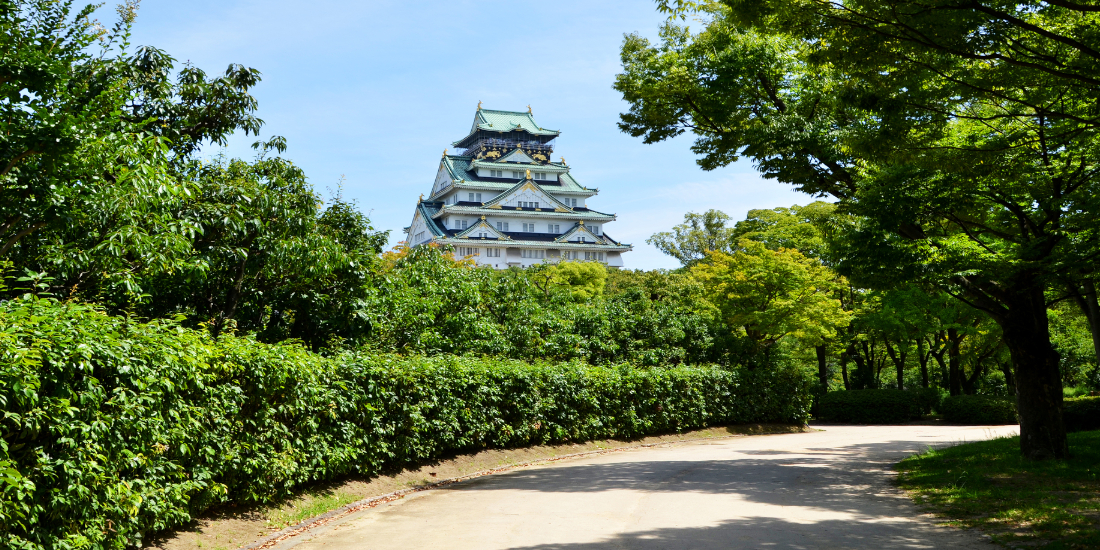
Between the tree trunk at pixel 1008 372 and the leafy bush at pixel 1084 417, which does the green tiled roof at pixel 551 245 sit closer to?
the tree trunk at pixel 1008 372

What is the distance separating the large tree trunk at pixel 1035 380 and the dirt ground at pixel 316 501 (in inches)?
342

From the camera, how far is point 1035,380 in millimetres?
12414

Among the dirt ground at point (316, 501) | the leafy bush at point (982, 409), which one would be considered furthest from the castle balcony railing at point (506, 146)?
the dirt ground at point (316, 501)

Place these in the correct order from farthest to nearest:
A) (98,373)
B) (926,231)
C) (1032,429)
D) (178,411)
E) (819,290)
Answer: (819,290) < (926,231) < (1032,429) < (178,411) < (98,373)

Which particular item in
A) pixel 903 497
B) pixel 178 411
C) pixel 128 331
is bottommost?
pixel 903 497

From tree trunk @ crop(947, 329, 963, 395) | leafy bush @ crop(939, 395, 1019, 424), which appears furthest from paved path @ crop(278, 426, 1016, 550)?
tree trunk @ crop(947, 329, 963, 395)

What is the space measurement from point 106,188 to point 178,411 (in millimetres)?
2856

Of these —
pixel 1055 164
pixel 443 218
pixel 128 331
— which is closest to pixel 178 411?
pixel 128 331

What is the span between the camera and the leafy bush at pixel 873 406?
30188 mm

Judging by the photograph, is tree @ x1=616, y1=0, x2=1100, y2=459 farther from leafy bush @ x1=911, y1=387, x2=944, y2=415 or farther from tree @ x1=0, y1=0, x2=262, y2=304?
leafy bush @ x1=911, y1=387, x2=944, y2=415

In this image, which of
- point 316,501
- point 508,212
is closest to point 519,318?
point 316,501

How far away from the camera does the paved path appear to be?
288 inches

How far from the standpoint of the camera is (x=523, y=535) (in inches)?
299

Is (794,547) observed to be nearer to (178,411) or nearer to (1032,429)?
(178,411)
